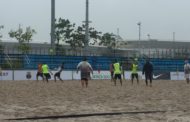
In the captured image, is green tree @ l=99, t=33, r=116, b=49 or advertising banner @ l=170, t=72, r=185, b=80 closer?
advertising banner @ l=170, t=72, r=185, b=80

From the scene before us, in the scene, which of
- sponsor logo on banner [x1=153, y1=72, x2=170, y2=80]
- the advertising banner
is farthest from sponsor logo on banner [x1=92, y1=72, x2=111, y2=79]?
the advertising banner

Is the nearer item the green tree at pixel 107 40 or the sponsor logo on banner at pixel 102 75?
the sponsor logo on banner at pixel 102 75

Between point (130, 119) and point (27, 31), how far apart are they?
61.2m

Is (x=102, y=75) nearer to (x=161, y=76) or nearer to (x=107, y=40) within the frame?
(x=161, y=76)

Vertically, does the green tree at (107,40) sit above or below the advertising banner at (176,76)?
above

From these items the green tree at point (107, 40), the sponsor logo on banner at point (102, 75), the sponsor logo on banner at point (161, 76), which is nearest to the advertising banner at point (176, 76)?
the sponsor logo on banner at point (161, 76)

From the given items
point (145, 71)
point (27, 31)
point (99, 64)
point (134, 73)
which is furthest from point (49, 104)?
point (27, 31)

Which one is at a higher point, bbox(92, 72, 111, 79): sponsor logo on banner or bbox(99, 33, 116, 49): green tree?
bbox(99, 33, 116, 49): green tree

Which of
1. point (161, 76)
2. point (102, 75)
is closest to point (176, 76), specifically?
point (161, 76)

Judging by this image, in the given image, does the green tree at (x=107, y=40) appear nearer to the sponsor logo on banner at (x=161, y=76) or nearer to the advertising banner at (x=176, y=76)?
the advertising banner at (x=176, y=76)

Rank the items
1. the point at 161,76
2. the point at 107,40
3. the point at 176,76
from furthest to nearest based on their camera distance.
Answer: the point at 107,40, the point at 176,76, the point at 161,76

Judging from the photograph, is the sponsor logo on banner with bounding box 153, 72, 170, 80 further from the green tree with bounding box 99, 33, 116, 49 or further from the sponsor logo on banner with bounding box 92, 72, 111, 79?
the green tree with bounding box 99, 33, 116, 49

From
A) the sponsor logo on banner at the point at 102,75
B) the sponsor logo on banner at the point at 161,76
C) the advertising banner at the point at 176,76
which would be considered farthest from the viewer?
the advertising banner at the point at 176,76

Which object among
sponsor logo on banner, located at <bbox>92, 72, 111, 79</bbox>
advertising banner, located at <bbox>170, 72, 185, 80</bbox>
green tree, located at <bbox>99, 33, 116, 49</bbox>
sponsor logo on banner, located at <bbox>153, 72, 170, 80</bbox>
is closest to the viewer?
sponsor logo on banner, located at <bbox>92, 72, 111, 79</bbox>
